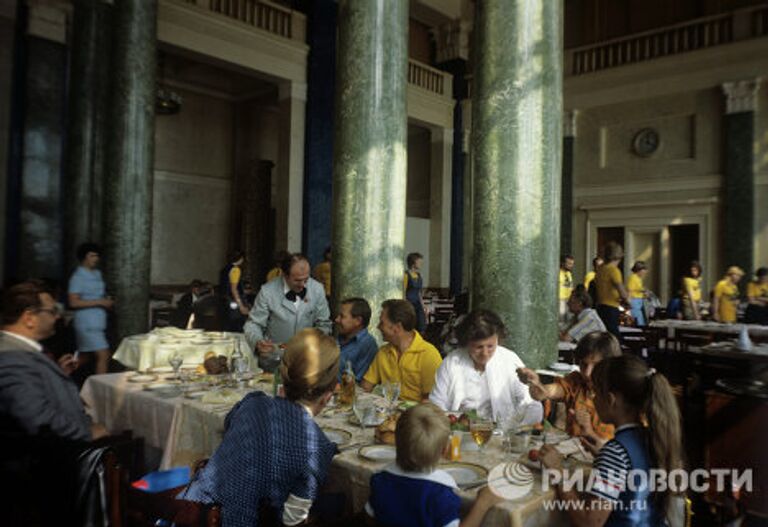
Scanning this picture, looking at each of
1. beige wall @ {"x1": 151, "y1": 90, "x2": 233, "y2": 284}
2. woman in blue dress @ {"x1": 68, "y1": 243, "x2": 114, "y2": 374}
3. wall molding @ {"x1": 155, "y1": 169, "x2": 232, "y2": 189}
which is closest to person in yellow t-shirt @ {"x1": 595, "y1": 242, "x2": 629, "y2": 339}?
woman in blue dress @ {"x1": 68, "y1": 243, "x2": 114, "y2": 374}

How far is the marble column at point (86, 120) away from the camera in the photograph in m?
7.27

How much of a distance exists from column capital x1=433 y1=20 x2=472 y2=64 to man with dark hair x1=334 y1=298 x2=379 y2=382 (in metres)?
12.3

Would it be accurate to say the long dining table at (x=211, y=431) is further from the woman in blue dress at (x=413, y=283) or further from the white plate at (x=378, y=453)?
the woman in blue dress at (x=413, y=283)

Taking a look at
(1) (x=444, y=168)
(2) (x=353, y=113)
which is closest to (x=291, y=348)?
(2) (x=353, y=113)

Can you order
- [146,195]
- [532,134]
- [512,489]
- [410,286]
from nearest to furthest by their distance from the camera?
[512,489] → [532,134] → [146,195] → [410,286]

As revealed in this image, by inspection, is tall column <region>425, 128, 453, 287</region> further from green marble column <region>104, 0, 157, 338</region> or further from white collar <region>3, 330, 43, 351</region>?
white collar <region>3, 330, 43, 351</region>

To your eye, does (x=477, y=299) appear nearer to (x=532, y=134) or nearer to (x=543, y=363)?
(x=543, y=363)

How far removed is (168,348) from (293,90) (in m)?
7.73

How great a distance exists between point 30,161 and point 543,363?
22.6 ft

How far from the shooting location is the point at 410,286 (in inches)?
321

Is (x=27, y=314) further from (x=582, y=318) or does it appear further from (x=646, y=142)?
(x=646, y=142)

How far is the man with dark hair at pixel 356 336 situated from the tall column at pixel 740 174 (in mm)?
10182

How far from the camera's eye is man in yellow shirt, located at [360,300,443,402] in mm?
3414

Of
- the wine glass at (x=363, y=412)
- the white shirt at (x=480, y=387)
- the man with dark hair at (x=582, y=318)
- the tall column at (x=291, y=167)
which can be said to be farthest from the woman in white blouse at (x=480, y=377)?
the tall column at (x=291, y=167)
